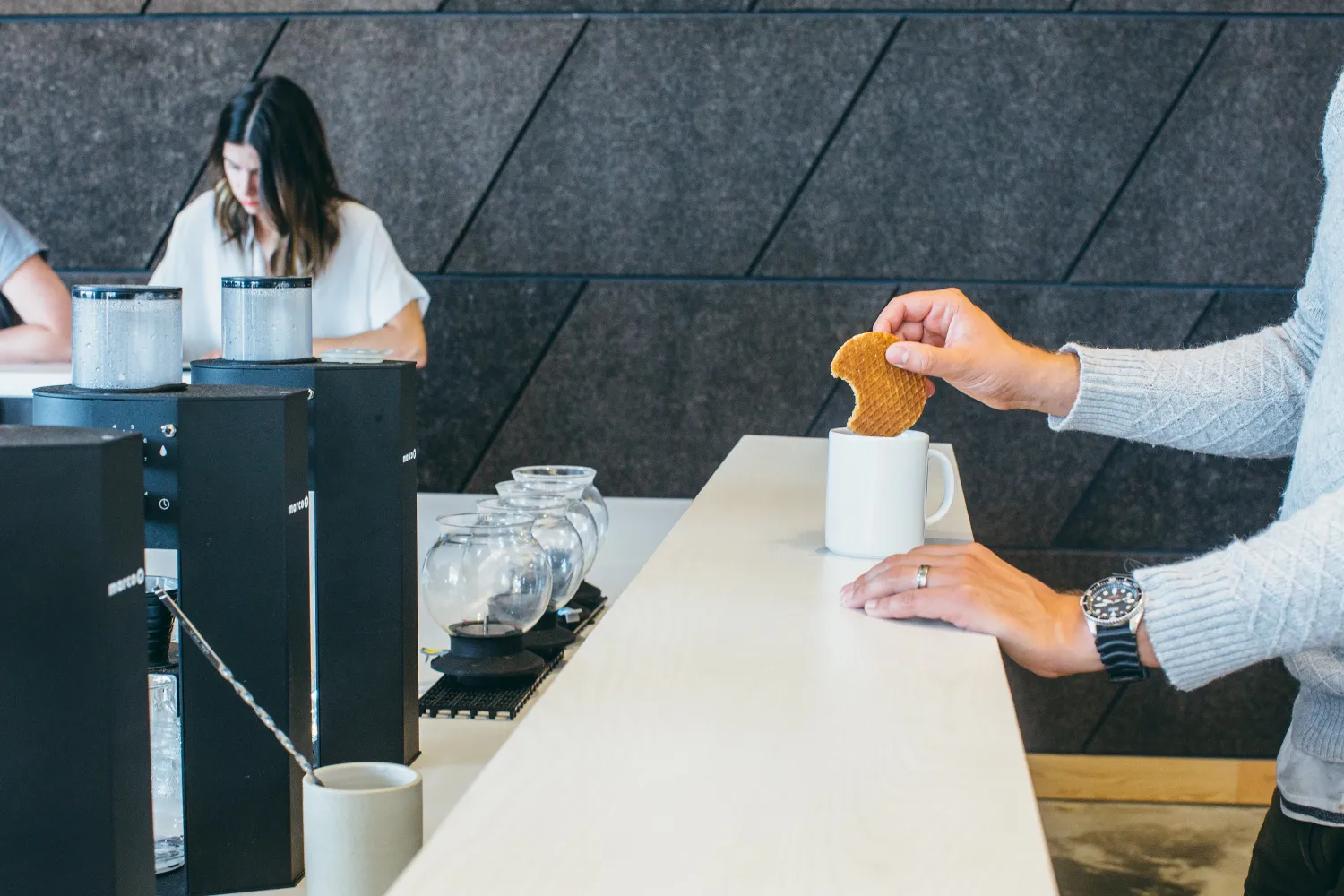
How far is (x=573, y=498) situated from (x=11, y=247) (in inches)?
74.8

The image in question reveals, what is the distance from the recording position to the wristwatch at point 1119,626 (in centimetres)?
96

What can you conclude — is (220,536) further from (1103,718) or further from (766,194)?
(1103,718)

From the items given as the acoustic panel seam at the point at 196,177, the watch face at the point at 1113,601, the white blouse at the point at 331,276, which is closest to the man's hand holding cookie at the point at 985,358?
the watch face at the point at 1113,601

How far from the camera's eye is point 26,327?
9.20 ft

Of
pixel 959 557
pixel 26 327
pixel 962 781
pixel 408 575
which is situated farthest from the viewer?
pixel 26 327

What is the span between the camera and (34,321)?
111 inches

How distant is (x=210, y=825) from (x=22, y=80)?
314 cm

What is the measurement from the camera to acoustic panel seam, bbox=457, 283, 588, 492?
11.4 ft

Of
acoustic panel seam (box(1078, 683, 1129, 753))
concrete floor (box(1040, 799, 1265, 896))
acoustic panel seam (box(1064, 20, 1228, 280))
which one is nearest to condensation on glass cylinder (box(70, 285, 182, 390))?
concrete floor (box(1040, 799, 1265, 896))

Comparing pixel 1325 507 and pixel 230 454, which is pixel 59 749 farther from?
pixel 1325 507

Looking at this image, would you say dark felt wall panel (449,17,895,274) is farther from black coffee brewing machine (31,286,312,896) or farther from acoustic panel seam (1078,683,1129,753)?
black coffee brewing machine (31,286,312,896)

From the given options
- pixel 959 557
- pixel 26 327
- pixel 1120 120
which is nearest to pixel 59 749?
pixel 959 557

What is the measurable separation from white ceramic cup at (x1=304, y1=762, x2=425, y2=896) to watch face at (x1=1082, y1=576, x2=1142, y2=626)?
20.1 inches

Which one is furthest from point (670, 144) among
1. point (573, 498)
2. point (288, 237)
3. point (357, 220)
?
point (573, 498)
